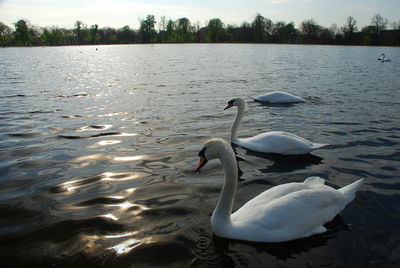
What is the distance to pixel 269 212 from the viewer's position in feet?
12.8

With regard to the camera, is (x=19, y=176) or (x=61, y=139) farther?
(x=61, y=139)

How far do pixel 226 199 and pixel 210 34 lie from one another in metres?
154

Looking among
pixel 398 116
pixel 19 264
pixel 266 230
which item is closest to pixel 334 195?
pixel 266 230

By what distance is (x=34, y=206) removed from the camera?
4852 millimetres

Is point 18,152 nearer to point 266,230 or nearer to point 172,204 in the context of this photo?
point 172,204

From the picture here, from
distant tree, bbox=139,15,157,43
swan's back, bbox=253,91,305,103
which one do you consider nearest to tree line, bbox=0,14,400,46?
distant tree, bbox=139,15,157,43

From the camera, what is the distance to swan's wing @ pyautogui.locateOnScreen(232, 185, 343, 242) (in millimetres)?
3852

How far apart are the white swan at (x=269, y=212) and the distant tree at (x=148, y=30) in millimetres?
170867

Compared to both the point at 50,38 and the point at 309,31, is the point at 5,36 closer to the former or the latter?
the point at 50,38

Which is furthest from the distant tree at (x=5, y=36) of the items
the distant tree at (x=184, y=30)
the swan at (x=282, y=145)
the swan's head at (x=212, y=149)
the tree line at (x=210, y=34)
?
the swan's head at (x=212, y=149)

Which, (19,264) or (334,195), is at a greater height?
(334,195)

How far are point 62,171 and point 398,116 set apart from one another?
9836mm

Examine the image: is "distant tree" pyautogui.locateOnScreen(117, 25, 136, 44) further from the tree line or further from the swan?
the swan

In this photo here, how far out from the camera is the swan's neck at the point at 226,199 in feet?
13.0
